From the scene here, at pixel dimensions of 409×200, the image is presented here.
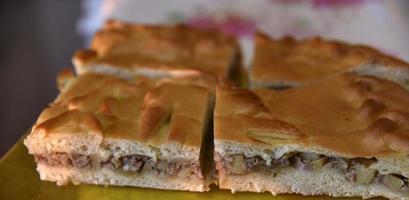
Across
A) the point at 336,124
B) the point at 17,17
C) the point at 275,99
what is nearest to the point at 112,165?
the point at 275,99

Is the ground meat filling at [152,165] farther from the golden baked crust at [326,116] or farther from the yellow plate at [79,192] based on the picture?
the golden baked crust at [326,116]

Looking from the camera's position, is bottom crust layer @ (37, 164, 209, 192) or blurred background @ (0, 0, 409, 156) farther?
blurred background @ (0, 0, 409, 156)

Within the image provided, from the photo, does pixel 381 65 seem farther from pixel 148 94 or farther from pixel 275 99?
pixel 148 94

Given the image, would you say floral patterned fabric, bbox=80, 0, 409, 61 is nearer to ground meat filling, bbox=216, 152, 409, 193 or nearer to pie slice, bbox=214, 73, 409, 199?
pie slice, bbox=214, 73, 409, 199

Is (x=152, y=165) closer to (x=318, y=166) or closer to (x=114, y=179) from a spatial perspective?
(x=114, y=179)

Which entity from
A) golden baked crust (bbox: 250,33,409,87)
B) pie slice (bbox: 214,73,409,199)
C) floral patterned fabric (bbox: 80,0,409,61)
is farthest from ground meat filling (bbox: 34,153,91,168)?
floral patterned fabric (bbox: 80,0,409,61)

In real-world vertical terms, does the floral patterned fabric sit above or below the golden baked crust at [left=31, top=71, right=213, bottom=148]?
above
